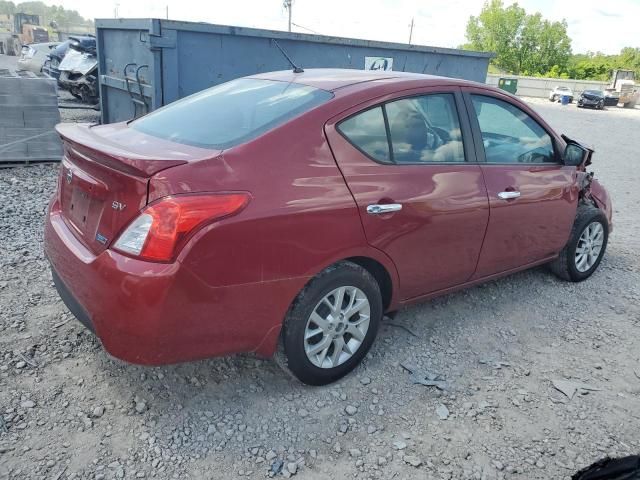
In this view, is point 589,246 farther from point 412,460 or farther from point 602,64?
point 602,64

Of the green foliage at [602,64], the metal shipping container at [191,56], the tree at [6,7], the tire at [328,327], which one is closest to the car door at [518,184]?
the tire at [328,327]

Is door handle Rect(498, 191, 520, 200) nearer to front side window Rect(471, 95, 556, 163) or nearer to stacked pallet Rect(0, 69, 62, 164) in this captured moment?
front side window Rect(471, 95, 556, 163)

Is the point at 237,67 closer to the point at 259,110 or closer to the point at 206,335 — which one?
the point at 259,110

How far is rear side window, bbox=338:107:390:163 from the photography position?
283 centimetres

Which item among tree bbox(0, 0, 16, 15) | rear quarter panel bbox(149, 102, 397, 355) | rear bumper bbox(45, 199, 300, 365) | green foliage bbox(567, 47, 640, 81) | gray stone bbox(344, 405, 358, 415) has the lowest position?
gray stone bbox(344, 405, 358, 415)

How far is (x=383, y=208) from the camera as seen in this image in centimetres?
285

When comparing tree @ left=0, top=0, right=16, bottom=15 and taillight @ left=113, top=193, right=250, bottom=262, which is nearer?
taillight @ left=113, top=193, right=250, bottom=262

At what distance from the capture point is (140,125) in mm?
3148

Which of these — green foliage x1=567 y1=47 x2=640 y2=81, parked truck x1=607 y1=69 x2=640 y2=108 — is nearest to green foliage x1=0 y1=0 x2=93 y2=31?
green foliage x1=567 y1=47 x2=640 y2=81

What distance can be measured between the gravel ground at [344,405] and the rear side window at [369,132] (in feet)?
4.08

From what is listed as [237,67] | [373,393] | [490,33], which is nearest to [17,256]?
[373,393]

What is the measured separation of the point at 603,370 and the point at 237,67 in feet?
16.9

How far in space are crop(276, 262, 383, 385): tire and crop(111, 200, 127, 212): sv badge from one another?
0.92m

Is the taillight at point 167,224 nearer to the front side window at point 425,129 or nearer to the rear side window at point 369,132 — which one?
the rear side window at point 369,132
